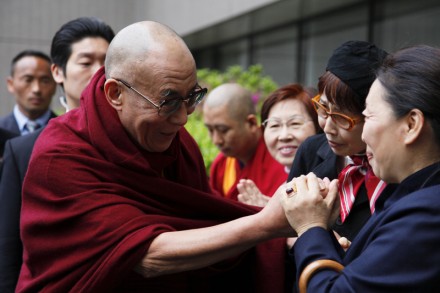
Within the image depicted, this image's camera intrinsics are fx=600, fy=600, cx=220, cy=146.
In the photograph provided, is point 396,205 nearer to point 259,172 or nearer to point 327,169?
point 327,169

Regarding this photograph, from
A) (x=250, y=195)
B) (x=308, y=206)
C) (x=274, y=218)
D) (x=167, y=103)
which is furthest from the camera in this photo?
(x=250, y=195)

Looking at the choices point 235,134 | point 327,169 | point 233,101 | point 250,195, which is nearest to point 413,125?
point 327,169

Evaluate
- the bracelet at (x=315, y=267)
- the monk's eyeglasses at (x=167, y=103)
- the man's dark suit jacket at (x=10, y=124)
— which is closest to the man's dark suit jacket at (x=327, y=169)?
the bracelet at (x=315, y=267)

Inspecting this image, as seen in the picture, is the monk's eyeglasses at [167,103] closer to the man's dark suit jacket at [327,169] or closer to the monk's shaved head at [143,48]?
the monk's shaved head at [143,48]

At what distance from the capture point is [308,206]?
188 centimetres

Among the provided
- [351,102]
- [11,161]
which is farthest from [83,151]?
[351,102]

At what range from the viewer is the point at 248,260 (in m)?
2.48

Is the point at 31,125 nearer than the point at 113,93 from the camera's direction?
No

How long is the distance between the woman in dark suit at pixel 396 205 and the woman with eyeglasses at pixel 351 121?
375mm

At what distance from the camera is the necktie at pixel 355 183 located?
7.34 ft

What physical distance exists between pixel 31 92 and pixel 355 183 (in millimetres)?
3603

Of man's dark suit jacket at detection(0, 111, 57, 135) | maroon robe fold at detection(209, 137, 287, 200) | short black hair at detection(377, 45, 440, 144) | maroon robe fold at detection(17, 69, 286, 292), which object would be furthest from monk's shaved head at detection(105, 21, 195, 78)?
man's dark suit jacket at detection(0, 111, 57, 135)

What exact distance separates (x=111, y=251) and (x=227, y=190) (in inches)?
96.4

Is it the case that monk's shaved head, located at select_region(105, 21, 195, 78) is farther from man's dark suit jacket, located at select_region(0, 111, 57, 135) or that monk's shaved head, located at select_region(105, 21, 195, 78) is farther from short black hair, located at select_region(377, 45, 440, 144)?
man's dark suit jacket, located at select_region(0, 111, 57, 135)
